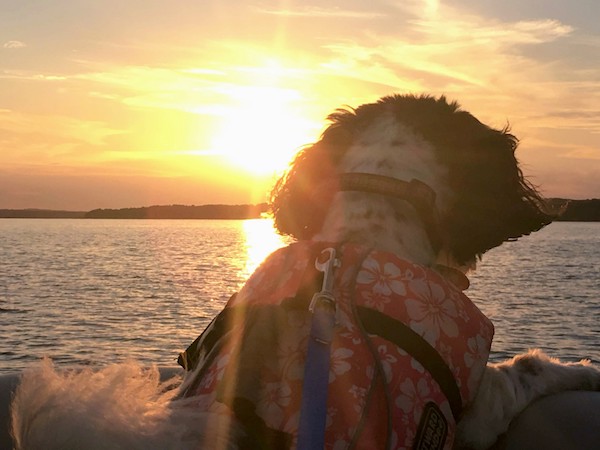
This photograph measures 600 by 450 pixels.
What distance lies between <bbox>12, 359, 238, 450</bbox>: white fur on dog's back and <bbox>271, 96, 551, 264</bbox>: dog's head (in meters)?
1.54

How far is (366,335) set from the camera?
2510 millimetres

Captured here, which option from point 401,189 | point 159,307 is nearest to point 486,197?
point 401,189

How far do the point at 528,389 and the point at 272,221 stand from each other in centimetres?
177

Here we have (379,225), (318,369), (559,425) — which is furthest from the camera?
(379,225)

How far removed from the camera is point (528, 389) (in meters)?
3.40

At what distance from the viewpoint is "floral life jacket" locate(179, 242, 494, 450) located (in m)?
2.37

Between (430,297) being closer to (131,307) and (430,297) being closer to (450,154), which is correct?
(450,154)

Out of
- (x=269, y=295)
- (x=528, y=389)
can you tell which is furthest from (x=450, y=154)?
(x=269, y=295)

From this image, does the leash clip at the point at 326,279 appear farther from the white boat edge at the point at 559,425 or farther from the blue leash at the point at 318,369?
the white boat edge at the point at 559,425

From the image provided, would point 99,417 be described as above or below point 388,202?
below

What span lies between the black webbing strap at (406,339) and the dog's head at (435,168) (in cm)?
100

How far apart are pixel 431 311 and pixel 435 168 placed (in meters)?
1.14

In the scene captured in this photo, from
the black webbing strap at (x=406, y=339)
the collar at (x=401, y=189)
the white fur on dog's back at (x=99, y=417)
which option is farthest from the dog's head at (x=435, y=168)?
the white fur on dog's back at (x=99, y=417)

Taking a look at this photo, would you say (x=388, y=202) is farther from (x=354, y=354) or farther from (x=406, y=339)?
(x=354, y=354)
